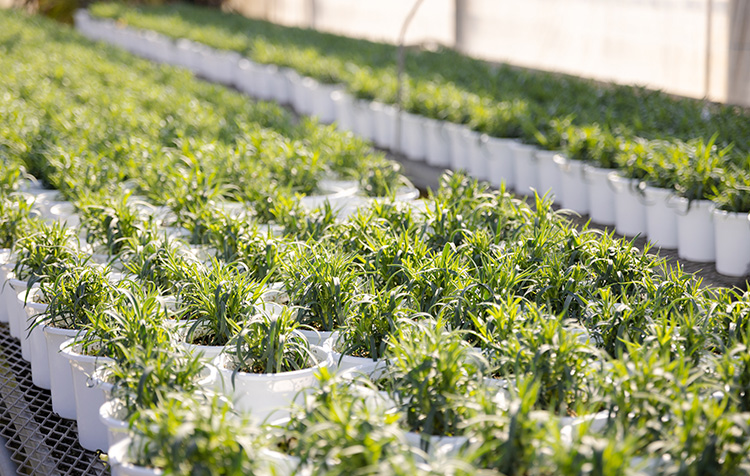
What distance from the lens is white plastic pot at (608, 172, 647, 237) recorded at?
11.3 feet

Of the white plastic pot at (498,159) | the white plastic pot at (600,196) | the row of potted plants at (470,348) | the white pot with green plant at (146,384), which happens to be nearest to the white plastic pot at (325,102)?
the white plastic pot at (498,159)

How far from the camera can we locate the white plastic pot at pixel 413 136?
5.03m

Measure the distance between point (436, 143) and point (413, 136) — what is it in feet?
0.77

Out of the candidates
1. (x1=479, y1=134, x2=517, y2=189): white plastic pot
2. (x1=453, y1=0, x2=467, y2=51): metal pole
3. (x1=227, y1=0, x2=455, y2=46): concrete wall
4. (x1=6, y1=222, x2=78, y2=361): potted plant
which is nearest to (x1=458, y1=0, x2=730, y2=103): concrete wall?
(x1=453, y1=0, x2=467, y2=51): metal pole

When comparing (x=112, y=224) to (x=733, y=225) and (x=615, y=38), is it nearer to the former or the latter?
(x=733, y=225)

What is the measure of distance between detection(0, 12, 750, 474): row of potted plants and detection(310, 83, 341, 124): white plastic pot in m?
2.68

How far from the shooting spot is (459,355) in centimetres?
179

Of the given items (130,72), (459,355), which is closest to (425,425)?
(459,355)

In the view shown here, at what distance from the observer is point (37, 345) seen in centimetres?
252

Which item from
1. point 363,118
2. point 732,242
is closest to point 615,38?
point 363,118

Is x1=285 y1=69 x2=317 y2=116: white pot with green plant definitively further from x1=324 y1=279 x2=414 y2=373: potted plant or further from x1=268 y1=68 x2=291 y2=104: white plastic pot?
x1=324 y1=279 x2=414 y2=373: potted plant

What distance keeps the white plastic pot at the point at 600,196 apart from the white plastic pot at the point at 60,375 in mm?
2419

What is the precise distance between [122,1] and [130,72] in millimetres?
8641

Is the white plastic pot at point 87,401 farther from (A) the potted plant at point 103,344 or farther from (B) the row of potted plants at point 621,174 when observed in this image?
(B) the row of potted plants at point 621,174
